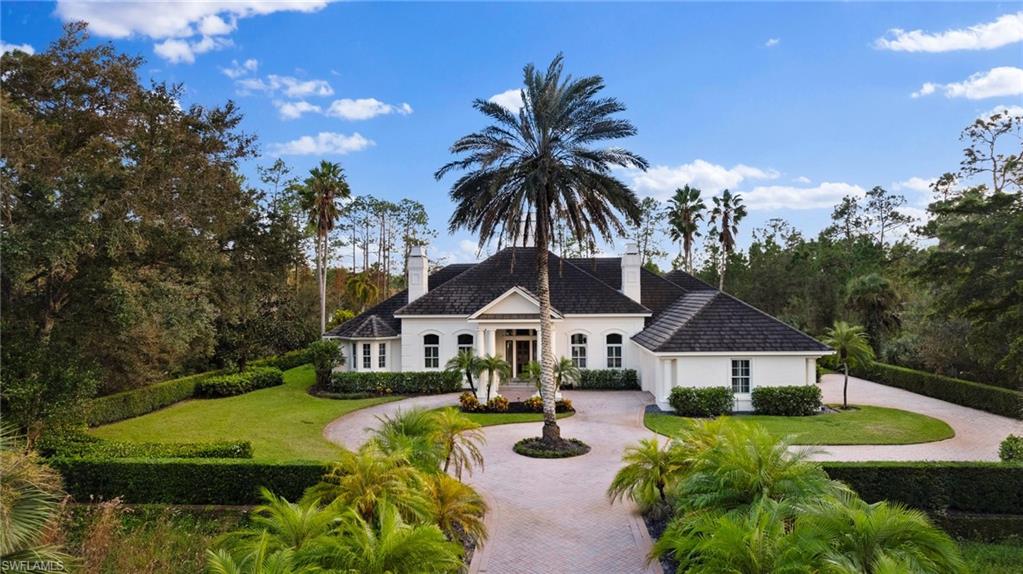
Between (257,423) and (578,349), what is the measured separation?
1575 centimetres

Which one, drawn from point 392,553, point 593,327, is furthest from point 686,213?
point 392,553

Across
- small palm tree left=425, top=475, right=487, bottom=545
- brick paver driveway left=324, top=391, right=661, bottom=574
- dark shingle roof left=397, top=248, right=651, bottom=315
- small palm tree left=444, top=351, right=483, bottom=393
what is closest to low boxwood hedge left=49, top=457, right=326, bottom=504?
small palm tree left=425, top=475, right=487, bottom=545

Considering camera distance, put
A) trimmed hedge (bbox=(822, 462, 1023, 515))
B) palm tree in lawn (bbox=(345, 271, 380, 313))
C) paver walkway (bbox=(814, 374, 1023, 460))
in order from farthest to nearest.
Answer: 1. palm tree in lawn (bbox=(345, 271, 380, 313))
2. paver walkway (bbox=(814, 374, 1023, 460))
3. trimmed hedge (bbox=(822, 462, 1023, 515))

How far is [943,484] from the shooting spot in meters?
11.4

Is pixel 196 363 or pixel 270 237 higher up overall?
pixel 270 237

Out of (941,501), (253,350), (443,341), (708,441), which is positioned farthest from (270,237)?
(941,501)

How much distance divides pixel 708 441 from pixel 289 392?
2301cm

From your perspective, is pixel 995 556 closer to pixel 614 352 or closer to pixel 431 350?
pixel 614 352

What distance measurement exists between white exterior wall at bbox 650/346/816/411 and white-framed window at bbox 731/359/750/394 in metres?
0.15

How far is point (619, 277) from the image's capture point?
3325 cm

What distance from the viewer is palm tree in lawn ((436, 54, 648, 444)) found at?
1551 cm

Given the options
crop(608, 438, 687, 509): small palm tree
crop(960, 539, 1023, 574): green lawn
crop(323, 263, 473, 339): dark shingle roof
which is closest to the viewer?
crop(960, 539, 1023, 574): green lawn

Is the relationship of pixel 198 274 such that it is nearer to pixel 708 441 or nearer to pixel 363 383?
pixel 363 383

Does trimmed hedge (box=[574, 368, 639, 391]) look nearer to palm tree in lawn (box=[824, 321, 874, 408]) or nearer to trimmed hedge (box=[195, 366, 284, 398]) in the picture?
palm tree in lawn (box=[824, 321, 874, 408])
